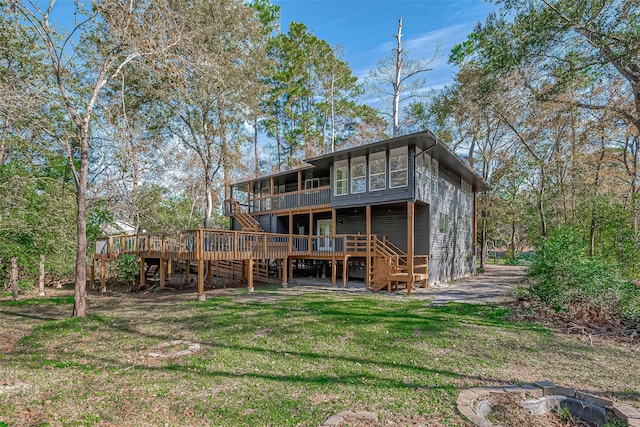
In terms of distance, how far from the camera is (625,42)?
7844mm

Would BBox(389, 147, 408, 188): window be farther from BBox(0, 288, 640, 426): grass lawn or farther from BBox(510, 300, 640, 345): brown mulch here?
BBox(510, 300, 640, 345): brown mulch

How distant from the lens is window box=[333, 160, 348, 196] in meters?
14.8

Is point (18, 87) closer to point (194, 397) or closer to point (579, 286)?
point (194, 397)

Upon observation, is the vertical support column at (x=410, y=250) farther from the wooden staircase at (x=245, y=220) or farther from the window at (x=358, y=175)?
the wooden staircase at (x=245, y=220)

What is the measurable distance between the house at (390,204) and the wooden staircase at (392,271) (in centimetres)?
10

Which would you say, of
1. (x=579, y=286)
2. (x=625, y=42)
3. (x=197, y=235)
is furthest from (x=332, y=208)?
(x=625, y=42)

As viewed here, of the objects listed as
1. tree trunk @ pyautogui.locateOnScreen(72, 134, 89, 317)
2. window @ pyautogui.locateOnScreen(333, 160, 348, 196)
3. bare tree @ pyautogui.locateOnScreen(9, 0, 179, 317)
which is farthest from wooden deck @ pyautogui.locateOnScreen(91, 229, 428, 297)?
bare tree @ pyautogui.locateOnScreen(9, 0, 179, 317)

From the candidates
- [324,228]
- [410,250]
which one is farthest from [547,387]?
[324,228]

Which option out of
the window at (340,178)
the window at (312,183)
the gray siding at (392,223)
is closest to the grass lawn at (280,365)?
the gray siding at (392,223)

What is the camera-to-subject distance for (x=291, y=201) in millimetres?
17172

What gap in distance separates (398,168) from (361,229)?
396 cm

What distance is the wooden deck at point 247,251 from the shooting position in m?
10.9

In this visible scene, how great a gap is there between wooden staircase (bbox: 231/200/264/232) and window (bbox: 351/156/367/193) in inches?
267

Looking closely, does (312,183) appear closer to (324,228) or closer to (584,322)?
(324,228)
